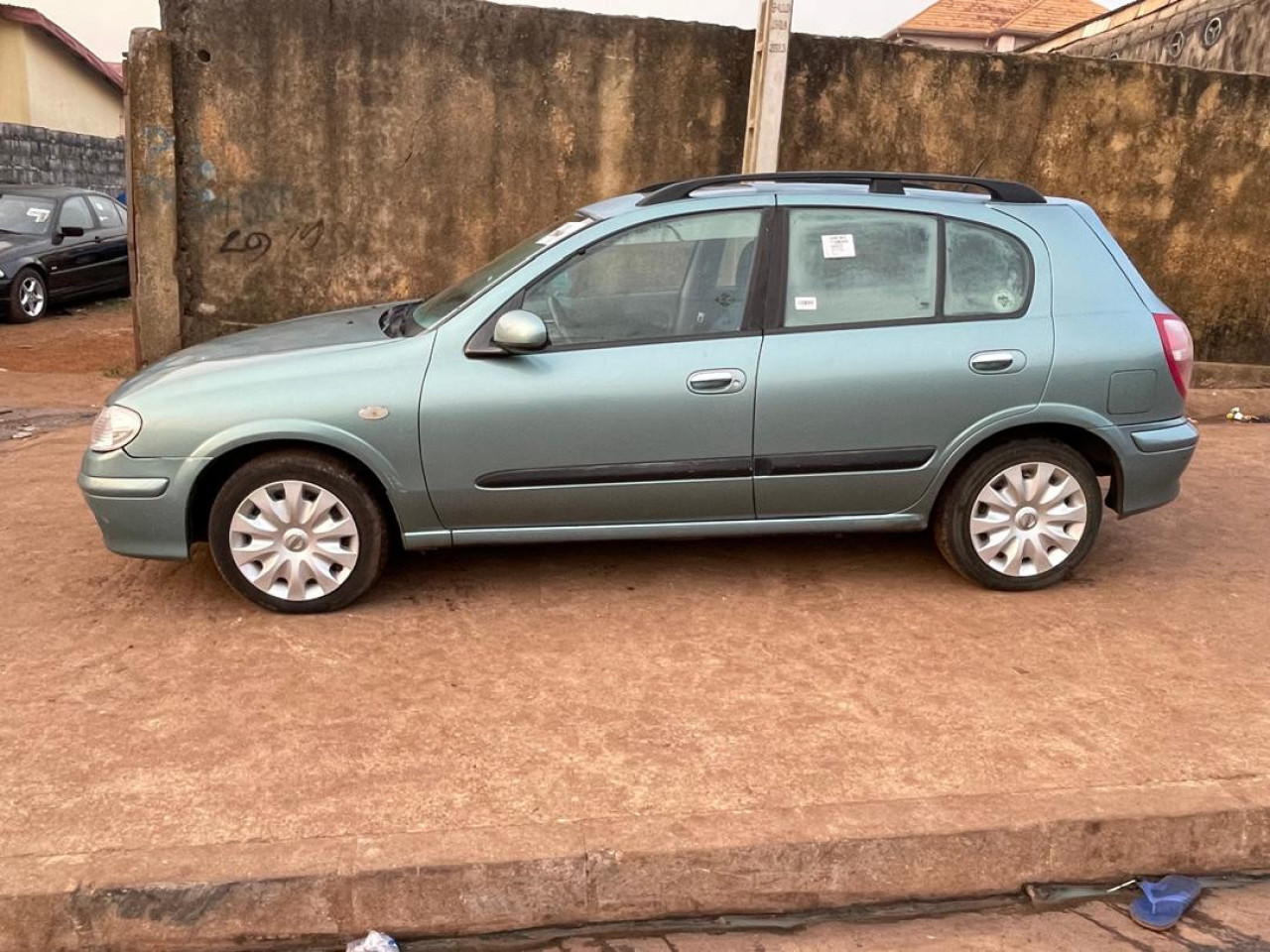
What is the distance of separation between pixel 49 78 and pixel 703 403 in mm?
22752

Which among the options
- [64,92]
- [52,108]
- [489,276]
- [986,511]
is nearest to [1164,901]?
[986,511]

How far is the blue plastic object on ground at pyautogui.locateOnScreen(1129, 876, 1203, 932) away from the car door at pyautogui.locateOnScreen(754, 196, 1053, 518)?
70.6 inches

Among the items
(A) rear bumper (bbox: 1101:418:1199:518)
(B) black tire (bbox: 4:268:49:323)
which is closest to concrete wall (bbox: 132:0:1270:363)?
(A) rear bumper (bbox: 1101:418:1199:518)

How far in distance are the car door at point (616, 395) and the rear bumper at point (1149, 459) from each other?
1.54 m

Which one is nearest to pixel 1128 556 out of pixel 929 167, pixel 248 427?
pixel 248 427

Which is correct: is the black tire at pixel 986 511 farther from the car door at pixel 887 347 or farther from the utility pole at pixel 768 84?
the utility pole at pixel 768 84

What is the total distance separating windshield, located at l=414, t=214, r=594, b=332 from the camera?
4320 millimetres

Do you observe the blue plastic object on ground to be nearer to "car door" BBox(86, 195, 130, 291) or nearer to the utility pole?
the utility pole

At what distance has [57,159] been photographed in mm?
18516

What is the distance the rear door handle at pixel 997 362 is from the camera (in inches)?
168

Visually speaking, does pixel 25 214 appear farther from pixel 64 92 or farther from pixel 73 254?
pixel 64 92

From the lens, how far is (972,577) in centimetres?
451

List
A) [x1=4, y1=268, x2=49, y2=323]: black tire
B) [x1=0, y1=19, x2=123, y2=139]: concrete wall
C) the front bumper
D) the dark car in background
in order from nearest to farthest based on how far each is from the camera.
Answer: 1. the front bumper
2. [x1=4, y1=268, x2=49, y2=323]: black tire
3. the dark car in background
4. [x1=0, y1=19, x2=123, y2=139]: concrete wall

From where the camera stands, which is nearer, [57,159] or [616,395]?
[616,395]
